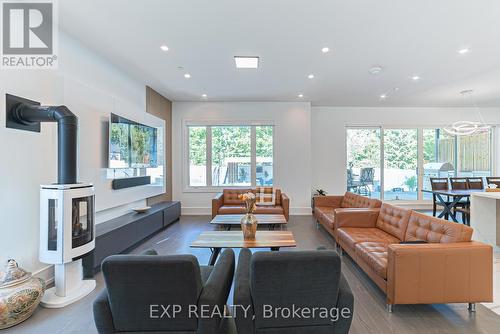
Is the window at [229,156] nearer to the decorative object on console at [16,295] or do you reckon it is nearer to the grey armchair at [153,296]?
the decorative object on console at [16,295]

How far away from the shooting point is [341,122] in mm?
7238

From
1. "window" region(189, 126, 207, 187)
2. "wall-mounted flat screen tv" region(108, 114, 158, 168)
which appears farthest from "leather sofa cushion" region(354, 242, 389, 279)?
"window" region(189, 126, 207, 187)

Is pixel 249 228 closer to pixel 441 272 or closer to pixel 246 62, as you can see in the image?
pixel 441 272

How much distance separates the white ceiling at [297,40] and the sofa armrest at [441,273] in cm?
252

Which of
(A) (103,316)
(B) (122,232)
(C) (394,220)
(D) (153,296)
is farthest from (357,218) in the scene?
(B) (122,232)

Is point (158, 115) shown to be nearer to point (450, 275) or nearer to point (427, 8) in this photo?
point (427, 8)

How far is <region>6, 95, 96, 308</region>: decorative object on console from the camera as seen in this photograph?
2.44m

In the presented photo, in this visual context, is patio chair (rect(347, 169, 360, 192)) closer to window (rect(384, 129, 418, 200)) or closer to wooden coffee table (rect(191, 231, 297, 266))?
window (rect(384, 129, 418, 200))

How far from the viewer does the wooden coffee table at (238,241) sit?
2906 mm

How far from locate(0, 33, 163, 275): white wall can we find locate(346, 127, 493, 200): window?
6.28 metres

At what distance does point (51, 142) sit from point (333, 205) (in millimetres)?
5071

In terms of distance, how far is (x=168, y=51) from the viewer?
367 cm

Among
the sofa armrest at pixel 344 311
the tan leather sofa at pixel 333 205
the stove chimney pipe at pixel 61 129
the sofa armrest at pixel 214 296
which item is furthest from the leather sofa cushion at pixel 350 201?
the stove chimney pipe at pixel 61 129

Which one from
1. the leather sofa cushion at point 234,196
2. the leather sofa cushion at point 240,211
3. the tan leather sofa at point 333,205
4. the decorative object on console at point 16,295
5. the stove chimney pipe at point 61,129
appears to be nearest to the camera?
the decorative object on console at point 16,295
